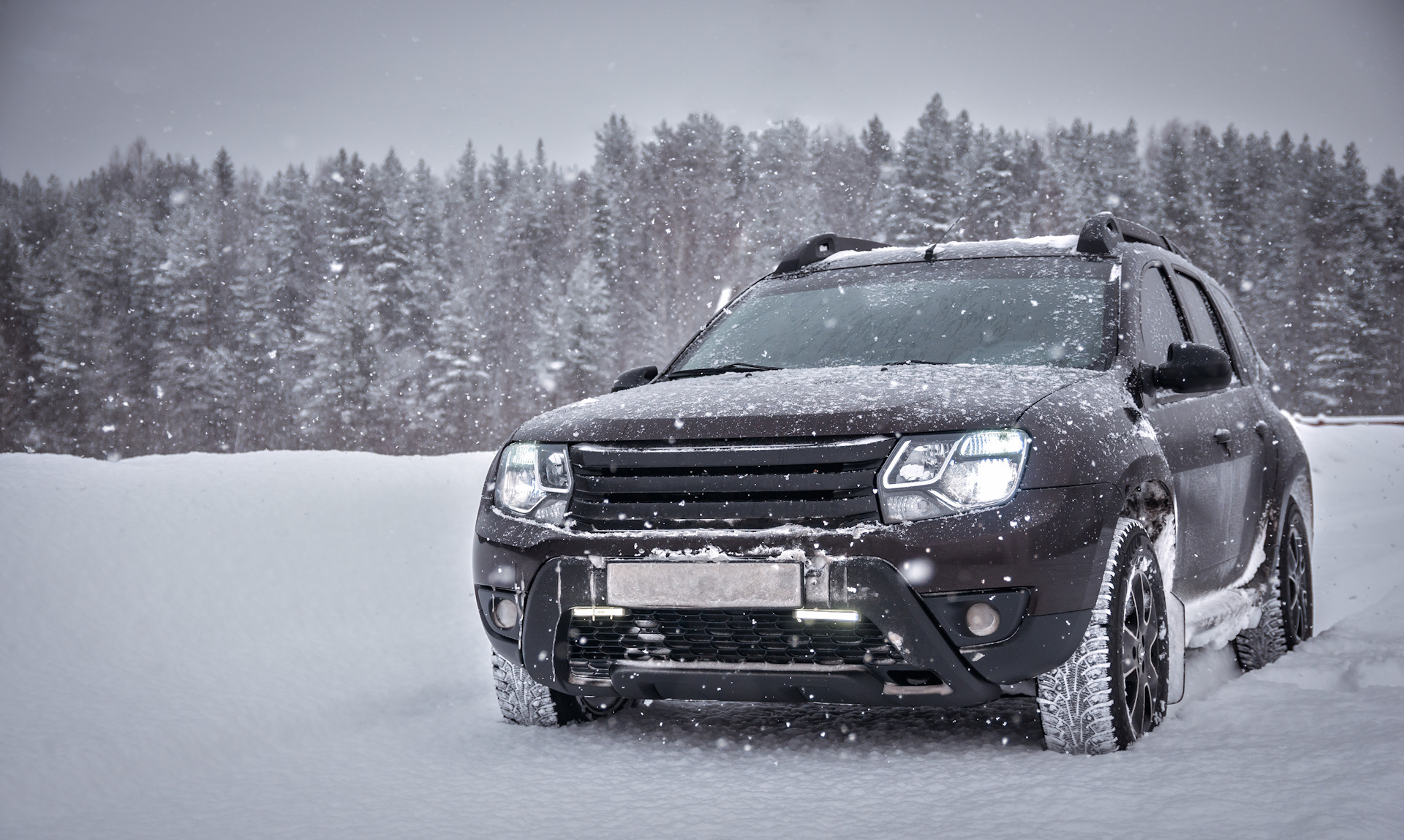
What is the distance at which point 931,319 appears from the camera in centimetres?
447

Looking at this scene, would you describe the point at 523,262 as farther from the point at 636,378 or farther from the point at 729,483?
the point at 729,483

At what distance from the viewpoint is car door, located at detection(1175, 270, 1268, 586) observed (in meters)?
4.82

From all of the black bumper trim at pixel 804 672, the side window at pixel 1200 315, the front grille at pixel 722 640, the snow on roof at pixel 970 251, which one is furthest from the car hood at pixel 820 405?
the side window at pixel 1200 315

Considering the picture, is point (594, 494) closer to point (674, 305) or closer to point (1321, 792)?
point (1321, 792)

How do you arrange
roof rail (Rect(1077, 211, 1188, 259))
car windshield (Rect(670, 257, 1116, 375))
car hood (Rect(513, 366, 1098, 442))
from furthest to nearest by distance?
roof rail (Rect(1077, 211, 1188, 259)) < car windshield (Rect(670, 257, 1116, 375)) < car hood (Rect(513, 366, 1098, 442))

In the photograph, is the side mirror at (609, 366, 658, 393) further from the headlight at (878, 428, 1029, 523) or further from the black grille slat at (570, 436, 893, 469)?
the headlight at (878, 428, 1029, 523)

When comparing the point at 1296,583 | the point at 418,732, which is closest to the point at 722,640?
the point at 418,732

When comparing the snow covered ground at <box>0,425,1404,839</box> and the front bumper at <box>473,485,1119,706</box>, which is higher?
the front bumper at <box>473,485,1119,706</box>

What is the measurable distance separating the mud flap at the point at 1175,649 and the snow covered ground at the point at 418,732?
104 mm

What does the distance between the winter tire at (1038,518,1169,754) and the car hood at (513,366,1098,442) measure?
1.78 ft

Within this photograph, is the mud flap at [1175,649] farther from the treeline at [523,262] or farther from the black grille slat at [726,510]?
the treeline at [523,262]

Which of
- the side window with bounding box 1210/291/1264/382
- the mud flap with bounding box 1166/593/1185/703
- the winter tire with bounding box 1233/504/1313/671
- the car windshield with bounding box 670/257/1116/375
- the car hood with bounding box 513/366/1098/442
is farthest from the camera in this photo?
the side window with bounding box 1210/291/1264/382

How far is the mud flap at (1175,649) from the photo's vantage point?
3.86m

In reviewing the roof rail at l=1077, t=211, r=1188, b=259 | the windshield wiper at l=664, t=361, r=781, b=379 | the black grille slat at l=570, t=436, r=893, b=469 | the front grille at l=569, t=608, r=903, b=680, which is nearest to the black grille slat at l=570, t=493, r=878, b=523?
the black grille slat at l=570, t=436, r=893, b=469
